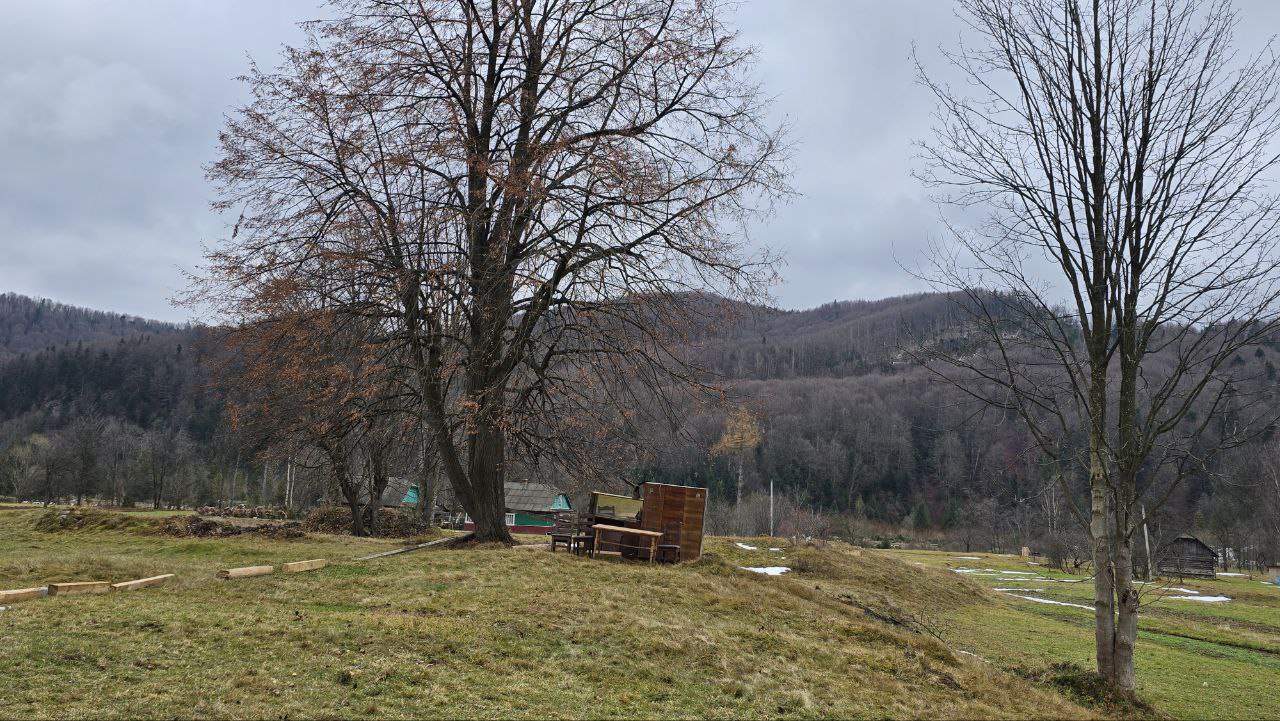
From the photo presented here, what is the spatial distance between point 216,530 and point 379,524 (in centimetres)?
601

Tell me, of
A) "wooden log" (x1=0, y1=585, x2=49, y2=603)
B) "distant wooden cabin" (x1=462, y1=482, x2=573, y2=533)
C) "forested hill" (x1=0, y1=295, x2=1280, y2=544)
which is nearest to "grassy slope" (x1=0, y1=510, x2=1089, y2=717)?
"wooden log" (x1=0, y1=585, x2=49, y2=603)

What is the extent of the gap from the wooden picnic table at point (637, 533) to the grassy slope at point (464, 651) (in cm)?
243

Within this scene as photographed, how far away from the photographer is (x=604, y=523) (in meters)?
15.8

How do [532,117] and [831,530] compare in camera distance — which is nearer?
[532,117]

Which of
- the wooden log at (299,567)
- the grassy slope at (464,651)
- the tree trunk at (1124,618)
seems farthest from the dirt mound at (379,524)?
the tree trunk at (1124,618)

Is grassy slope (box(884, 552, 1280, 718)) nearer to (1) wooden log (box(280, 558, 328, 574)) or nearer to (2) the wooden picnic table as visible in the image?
(2) the wooden picnic table

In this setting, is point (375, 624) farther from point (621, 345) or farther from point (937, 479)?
point (937, 479)

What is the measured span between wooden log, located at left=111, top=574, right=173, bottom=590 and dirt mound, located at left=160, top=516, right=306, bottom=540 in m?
8.85

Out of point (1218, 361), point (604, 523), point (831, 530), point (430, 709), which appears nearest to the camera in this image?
point (430, 709)

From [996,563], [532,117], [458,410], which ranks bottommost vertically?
[996,563]

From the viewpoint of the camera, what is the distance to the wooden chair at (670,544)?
15.1m

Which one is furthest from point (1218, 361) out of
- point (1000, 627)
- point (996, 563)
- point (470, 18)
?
point (996, 563)

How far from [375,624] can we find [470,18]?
40.1ft

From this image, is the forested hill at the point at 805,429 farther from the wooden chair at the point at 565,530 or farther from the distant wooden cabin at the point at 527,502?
the wooden chair at the point at 565,530
